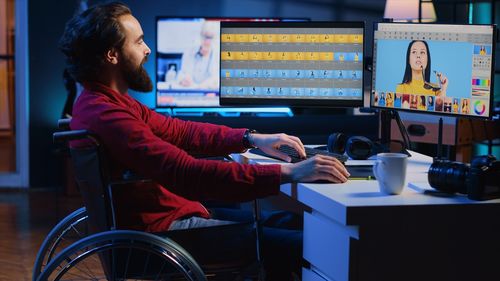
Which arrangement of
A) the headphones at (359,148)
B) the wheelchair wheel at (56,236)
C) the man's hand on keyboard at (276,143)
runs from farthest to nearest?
1. the headphones at (359,148)
2. the man's hand on keyboard at (276,143)
3. the wheelchair wheel at (56,236)

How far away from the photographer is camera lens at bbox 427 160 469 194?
2.12 m

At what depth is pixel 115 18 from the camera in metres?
2.39

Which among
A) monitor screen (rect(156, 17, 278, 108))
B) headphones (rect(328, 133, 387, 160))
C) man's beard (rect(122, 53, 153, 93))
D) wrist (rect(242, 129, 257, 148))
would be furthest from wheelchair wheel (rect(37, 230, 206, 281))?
monitor screen (rect(156, 17, 278, 108))

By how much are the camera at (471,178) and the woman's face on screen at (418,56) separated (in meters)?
→ 0.73

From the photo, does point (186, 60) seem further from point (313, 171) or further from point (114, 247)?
point (114, 247)

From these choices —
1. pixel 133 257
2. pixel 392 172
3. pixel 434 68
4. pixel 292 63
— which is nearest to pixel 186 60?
pixel 292 63

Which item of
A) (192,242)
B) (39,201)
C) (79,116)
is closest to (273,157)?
(192,242)

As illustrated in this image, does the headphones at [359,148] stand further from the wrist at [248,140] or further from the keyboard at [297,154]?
the wrist at [248,140]

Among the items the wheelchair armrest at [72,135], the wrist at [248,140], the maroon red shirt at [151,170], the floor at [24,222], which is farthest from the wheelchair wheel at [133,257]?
the floor at [24,222]

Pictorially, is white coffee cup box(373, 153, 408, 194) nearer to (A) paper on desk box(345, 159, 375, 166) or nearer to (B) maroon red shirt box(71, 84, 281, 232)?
(B) maroon red shirt box(71, 84, 281, 232)

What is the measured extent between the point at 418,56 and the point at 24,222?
3.28 metres

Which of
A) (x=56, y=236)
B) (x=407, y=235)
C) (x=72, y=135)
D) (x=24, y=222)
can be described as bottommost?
(x=24, y=222)

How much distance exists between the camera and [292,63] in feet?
10.4

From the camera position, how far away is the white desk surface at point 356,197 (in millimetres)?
2014
